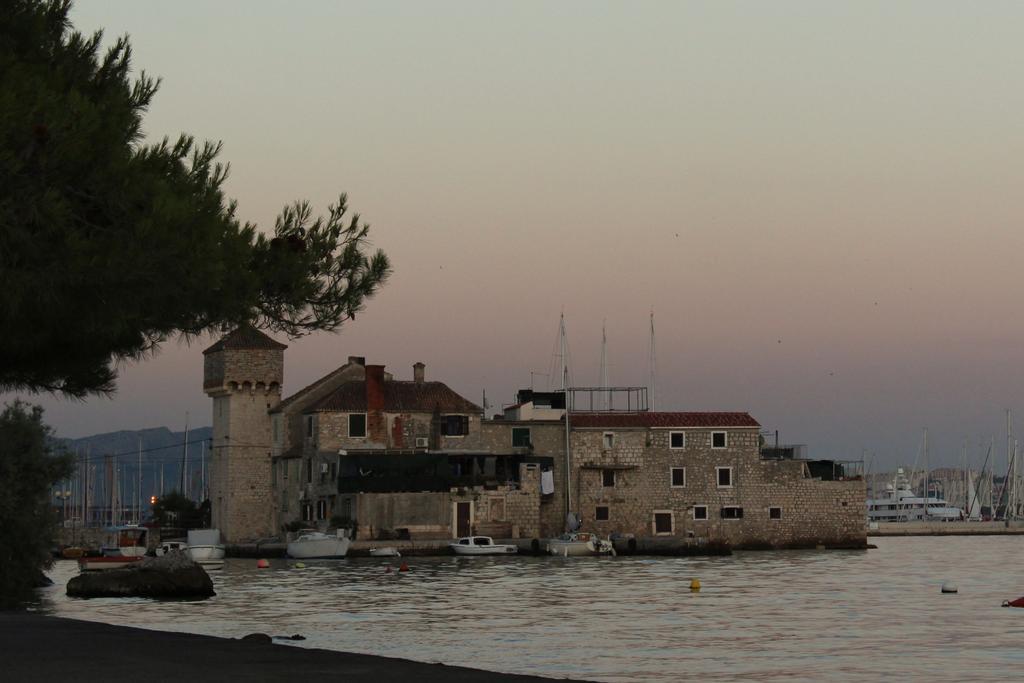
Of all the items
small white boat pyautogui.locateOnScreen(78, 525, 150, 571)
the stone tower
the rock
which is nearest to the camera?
the rock

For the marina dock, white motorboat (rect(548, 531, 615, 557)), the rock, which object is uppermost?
the marina dock

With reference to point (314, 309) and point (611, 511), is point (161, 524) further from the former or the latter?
point (314, 309)

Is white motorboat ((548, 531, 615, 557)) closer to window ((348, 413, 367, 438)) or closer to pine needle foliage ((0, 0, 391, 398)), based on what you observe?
window ((348, 413, 367, 438))

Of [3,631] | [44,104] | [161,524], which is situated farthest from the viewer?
[161,524]

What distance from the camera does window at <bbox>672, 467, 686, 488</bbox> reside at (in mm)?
86625

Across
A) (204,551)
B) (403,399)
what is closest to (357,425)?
(403,399)

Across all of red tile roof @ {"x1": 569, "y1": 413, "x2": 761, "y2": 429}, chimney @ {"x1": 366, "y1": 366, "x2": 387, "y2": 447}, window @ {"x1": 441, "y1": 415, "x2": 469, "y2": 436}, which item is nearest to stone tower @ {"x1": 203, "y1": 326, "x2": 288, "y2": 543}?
chimney @ {"x1": 366, "y1": 366, "x2": 387, "y2": 447}

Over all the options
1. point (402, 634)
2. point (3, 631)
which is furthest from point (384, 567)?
point (3, 631)

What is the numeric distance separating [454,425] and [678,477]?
41.1 ft

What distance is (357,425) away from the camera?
280 ft

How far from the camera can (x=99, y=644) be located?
68.8 feet

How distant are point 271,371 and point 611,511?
2067 centimetres

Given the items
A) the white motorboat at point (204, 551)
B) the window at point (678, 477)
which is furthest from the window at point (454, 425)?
the white motorboat at point (204, 551)

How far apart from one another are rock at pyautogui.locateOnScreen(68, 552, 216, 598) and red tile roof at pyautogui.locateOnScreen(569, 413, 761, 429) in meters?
39.4
